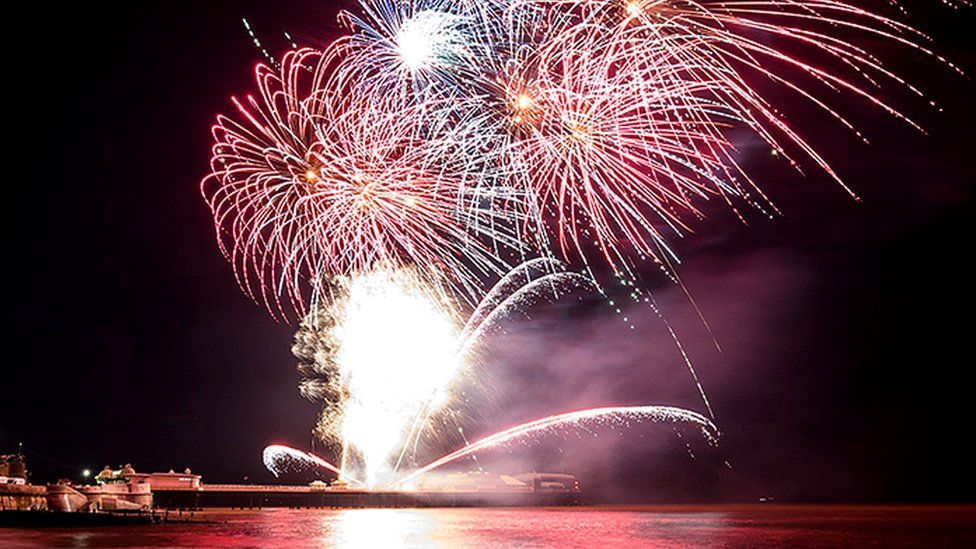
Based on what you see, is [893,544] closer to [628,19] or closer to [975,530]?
[975,530]

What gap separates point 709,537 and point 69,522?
34.2 metres

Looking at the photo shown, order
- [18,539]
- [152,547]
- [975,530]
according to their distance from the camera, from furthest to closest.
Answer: [975,530] < [18,539] < [152,547]

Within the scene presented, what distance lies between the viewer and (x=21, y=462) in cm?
7019

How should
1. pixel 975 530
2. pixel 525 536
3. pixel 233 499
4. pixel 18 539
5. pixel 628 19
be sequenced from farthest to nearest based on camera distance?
pixel 233 499, pixel 975 530, pixel 525 536, pixel 18 539, pixel 628 19

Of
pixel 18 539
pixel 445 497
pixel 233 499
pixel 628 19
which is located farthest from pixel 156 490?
pixel 628 19

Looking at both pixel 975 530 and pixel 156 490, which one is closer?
pixel 975 530

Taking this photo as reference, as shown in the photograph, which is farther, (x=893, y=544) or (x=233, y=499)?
(x=233, y=499)

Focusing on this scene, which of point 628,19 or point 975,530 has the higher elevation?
point 628,19

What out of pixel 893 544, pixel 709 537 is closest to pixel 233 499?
pixel 709 537

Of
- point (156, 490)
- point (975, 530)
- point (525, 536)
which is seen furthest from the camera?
point (156, 490)

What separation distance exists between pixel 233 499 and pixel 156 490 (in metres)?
12.8

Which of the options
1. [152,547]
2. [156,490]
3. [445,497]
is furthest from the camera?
[445,497]

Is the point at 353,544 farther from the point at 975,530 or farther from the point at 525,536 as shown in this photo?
the point at 975,530

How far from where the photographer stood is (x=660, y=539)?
3606 cm
